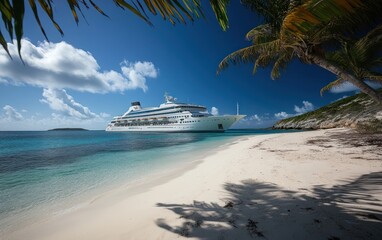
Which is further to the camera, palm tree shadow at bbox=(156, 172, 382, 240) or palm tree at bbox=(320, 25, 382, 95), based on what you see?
palm tree at bbox=(320, 25, 382, 95)

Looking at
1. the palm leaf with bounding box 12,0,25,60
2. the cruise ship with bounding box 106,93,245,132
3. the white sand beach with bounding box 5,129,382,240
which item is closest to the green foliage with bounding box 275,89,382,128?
the cruise ship with bounding box 106,93,245,132

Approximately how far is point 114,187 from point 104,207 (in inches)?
66.5

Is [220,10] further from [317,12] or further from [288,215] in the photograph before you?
[288,215]

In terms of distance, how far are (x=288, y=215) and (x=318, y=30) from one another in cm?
302

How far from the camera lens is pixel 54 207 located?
407 cm

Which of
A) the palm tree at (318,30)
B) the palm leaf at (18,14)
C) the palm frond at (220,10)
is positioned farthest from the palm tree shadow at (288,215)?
the palm leaf at (18,14)

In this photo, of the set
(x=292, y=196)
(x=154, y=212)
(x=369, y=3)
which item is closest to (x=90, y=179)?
(x=154, y=212)

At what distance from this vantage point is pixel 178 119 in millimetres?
48031

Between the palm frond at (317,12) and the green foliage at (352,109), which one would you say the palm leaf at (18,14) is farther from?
the green foliage at (352,109)

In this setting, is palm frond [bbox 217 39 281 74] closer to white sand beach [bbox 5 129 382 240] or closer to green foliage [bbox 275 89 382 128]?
white sand beach [bbox 5 129 382 240]

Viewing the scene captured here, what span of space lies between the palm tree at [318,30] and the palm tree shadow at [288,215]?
1.64m

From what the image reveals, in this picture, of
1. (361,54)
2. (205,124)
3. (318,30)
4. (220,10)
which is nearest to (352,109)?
(205,124)

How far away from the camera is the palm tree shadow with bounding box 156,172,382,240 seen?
224 cm

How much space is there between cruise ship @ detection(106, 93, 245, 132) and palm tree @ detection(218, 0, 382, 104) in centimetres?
4017
